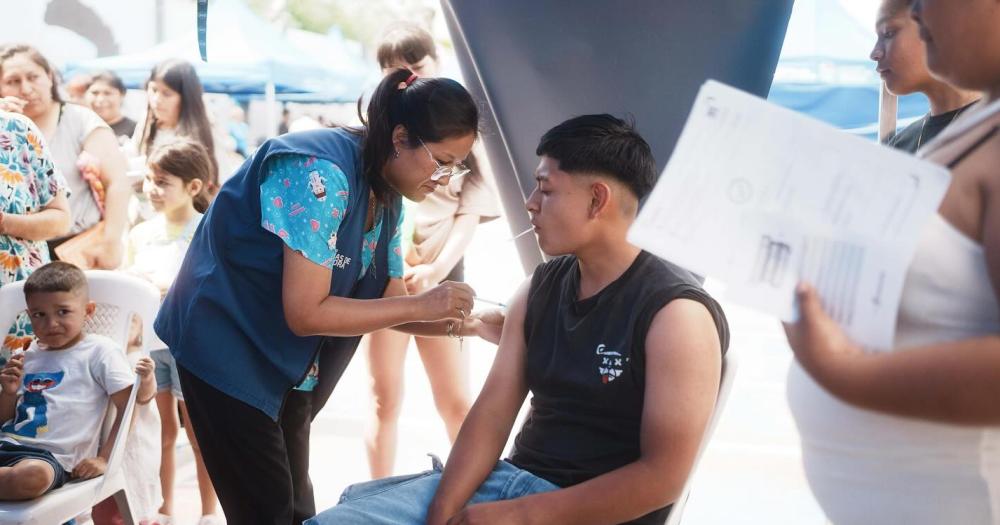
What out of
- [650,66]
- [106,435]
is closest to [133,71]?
[106,435]

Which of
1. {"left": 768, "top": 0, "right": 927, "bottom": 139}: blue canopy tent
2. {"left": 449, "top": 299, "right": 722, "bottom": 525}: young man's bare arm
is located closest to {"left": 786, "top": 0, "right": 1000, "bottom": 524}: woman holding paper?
{"left": 449, "top": 299, "right": 722, "bottom": 525}: young man's bare arm

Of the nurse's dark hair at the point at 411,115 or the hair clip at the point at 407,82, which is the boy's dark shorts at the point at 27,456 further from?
the hair clip at the point at 407,82

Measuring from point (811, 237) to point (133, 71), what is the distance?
6678mm

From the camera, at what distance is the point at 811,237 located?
33.3 inches

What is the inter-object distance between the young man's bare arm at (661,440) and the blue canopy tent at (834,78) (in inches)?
126

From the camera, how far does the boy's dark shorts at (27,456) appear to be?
219 cm

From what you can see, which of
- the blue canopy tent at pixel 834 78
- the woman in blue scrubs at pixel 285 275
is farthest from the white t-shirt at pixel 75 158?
the blue canopy tent at pixel 834 78

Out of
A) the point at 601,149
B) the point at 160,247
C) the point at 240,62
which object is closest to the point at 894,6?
the point at 601,149

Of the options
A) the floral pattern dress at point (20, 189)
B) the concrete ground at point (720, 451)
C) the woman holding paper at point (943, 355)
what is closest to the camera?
the woman holding paper at point (943, 355)

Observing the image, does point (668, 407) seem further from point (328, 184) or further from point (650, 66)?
point (650, 66)

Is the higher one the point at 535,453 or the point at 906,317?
the point at 906,317

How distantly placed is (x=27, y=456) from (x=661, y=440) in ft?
5.32

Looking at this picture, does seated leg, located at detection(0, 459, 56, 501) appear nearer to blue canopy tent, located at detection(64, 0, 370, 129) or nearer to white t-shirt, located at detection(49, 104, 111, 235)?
white t-shirt, located at detection(49, 104, 111, 235)

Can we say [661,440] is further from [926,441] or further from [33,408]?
[33,408]
